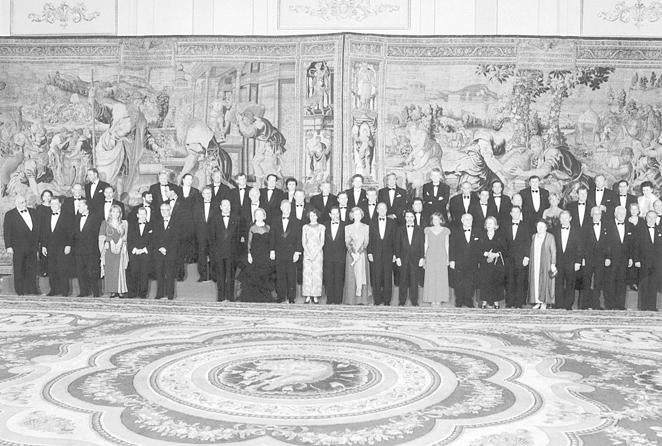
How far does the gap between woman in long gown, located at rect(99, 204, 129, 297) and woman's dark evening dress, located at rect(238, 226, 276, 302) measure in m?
1.80

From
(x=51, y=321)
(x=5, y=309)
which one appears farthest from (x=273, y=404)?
(x=5, y=309)

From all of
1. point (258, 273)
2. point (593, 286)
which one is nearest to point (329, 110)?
point (258, 273)

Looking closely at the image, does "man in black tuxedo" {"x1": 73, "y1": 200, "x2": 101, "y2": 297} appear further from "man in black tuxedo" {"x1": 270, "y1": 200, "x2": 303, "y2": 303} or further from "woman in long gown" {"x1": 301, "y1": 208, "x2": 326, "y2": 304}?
"woman in long gown" {"x1": 301, "y1": 208, "x2": 326, "y2": 304}

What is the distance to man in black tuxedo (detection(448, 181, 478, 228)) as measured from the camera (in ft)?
40.2

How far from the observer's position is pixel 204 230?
11828 mm

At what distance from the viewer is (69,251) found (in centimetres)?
1193

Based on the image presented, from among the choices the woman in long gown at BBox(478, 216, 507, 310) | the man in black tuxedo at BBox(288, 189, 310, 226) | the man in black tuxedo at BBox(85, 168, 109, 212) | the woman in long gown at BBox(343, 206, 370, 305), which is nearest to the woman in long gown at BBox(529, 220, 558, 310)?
the woman in long gown at BBox(478, 216, 507, 310)

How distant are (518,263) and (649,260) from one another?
1.79 m

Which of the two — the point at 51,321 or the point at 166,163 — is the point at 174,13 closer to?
the point at 166,163

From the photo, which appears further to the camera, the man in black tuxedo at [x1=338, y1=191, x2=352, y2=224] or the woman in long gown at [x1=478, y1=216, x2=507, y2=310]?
the man in black tuxedo at [x1=338, y1=191, x2=352, y2=224]

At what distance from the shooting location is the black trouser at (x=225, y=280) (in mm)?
11625

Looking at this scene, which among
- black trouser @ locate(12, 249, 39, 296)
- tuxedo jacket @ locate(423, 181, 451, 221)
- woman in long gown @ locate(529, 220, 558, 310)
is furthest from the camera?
tuxedo jacket @ locate(423, 181, 451, 221)

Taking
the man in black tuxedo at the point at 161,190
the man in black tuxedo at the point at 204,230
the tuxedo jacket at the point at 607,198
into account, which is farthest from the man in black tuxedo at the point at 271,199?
the tuxedo jacket at the point at 607,198

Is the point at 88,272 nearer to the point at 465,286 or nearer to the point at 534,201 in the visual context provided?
the point at 465,286
